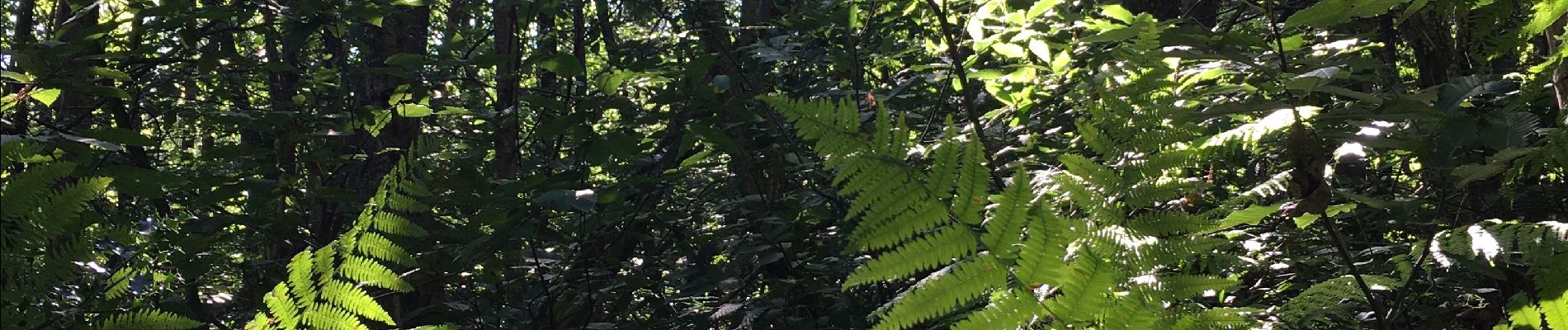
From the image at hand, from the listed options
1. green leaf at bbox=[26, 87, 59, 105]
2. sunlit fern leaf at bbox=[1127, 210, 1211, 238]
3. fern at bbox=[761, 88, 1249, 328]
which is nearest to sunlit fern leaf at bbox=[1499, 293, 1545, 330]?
sunlit fern leaf at bbox=[1127, 210, 1211, 238]

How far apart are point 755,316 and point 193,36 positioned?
224cm

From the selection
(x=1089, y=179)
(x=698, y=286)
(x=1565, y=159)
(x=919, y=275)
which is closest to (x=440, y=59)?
(x=698, y=286)

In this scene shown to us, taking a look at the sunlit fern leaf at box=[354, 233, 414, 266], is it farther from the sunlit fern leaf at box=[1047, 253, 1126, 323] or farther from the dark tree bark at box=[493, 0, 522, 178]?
the dark tree bark at box=[493, 0, 522, 178]

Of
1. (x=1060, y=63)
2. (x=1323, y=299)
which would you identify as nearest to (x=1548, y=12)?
(x=1323, y=299)

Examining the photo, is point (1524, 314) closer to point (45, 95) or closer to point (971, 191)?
point (971, 191)

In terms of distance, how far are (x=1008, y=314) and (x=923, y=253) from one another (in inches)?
4.3

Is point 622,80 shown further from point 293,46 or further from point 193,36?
point 193,36

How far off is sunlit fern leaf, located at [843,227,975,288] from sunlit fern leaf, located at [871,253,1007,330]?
0.02 m

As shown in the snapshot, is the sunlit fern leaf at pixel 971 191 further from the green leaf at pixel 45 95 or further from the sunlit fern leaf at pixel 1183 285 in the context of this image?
the green leaf at pixel 45 95

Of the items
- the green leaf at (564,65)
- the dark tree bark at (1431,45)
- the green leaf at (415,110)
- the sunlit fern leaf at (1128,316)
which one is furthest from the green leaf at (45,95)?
the dark tree bark at (1431,45)

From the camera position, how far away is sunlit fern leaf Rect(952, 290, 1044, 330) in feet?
3.24

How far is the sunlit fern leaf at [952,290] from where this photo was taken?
Result: 0.99m

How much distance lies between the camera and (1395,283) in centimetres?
171

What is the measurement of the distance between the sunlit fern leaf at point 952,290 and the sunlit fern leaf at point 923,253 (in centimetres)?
2
